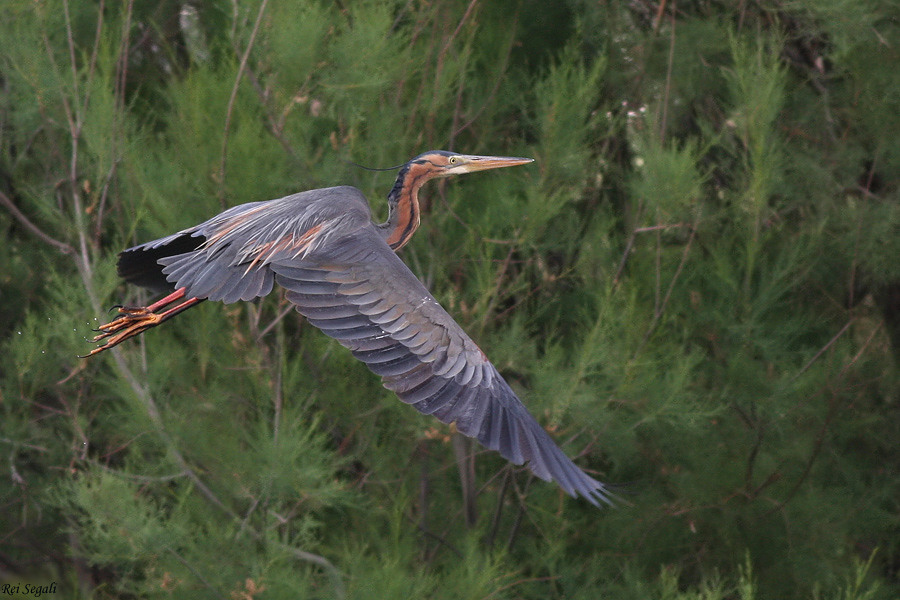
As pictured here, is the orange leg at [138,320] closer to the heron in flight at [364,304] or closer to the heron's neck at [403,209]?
the heron in flight at [364,304]

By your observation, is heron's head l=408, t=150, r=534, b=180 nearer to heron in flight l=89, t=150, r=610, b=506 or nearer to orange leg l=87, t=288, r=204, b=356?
heron in flight l=89, t=150, r=610, b=506

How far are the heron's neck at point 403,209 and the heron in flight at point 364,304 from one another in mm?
121

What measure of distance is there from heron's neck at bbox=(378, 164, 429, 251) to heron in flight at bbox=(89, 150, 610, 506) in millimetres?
121

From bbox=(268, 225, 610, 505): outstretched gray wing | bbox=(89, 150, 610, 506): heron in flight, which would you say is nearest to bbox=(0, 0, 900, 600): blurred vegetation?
bbox=(89, 150, 610, 506): heron in flight

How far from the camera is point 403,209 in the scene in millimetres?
4766

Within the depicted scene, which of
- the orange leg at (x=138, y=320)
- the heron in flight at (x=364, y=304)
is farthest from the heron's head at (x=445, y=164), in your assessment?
the orange leg at (x=138, y=320)

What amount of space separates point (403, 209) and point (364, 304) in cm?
68

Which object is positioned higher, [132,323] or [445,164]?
[445,164]

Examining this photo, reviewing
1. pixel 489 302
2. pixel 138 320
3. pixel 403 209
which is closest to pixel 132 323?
pixel 138 320

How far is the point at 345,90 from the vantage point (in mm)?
6016

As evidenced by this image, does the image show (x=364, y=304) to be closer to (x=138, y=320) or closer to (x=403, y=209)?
(x=403, y=209)

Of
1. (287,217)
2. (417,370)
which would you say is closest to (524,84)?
(287,217)

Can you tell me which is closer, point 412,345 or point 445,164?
point 412,345

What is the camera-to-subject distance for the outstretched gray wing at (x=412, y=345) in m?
4.00
